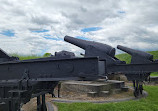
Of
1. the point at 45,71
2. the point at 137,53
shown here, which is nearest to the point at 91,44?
the point at 45,71

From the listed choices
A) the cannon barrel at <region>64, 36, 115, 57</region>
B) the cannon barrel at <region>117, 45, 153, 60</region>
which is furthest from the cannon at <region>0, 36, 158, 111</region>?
the cannon barrel at <region>117, 45, 153, 60</region>

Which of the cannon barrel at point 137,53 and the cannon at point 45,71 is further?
the cannon barrel at point 137,53

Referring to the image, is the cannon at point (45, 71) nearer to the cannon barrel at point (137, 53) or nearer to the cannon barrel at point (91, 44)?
the cannon barrel at point (91, 44)

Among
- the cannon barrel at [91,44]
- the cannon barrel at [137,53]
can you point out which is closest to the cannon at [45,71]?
the cannon barrel at [91,44]

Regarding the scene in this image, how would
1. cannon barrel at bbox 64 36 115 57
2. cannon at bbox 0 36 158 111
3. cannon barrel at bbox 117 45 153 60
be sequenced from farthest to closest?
cannon barrel at bbox 117 45 153 60
cannon barrel at bbox 64 36 115 57
cannon at bbox 0 36 158 111

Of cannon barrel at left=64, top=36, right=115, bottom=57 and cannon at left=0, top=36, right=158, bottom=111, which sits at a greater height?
cannon barrel at left=64, top=36, right=115, bottom=57

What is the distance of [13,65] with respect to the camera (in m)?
5.13

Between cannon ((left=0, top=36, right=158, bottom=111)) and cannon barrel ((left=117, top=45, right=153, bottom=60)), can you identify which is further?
cannon barrel ((left=117, top=45, right=153, bottom=60))

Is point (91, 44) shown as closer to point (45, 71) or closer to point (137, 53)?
point (45, 71)

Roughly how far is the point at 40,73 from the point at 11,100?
1.32 m

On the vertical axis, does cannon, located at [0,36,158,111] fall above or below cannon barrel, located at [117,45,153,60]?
below

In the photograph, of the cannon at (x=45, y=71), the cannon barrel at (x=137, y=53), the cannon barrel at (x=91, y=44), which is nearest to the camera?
the cannon at (x=45, y=71)

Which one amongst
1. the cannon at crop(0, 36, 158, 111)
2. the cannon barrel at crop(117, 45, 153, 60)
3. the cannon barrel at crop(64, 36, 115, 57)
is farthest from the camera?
the cannon barrel at crop(117, 45, 153, 60)

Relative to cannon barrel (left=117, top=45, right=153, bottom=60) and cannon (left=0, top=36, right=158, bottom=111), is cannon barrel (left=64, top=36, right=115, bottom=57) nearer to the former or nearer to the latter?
cannon (left=0, top=36, right=158, bottom=111)
